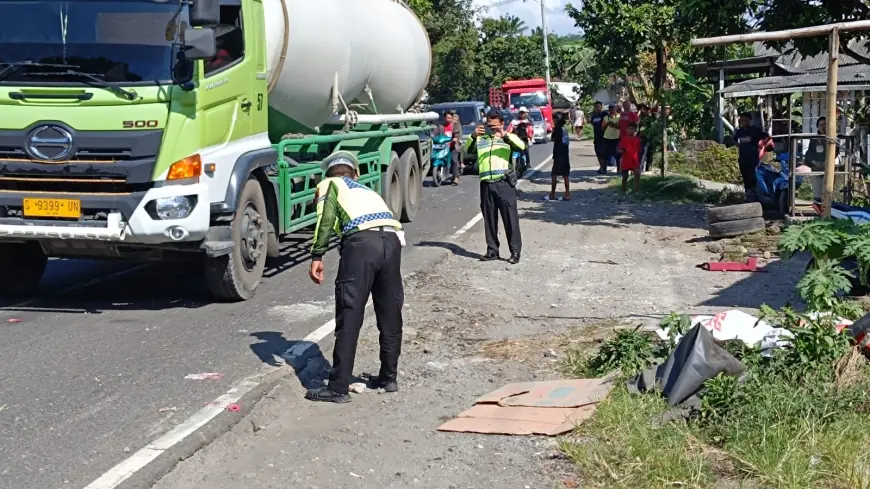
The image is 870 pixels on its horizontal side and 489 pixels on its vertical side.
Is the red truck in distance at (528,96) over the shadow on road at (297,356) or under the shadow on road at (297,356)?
over

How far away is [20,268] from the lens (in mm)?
10086

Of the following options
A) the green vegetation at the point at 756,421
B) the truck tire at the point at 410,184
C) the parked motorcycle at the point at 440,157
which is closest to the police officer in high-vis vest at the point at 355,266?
the green vegetation at the point at 756,421

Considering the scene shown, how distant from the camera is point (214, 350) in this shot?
7.90m

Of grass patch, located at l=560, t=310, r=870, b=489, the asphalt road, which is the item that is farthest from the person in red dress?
grass patch, located at l=560, t=310, r=870, b=489

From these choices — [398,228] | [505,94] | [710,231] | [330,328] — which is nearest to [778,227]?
[710,231]

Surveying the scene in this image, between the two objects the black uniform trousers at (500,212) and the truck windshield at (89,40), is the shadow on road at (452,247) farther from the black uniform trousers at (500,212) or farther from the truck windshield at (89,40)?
the truck windshield at (89,40)

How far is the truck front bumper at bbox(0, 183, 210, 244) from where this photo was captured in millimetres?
8570

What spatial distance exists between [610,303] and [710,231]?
468 centimetres

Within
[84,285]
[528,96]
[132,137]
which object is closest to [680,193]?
[84,285]

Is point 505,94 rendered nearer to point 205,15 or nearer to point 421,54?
point 421,54

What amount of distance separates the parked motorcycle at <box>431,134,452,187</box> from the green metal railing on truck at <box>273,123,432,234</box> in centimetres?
866

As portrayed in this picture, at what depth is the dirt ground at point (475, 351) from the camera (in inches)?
212

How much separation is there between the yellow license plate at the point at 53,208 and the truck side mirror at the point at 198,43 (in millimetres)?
1523

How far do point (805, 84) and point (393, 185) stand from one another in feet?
22.0
